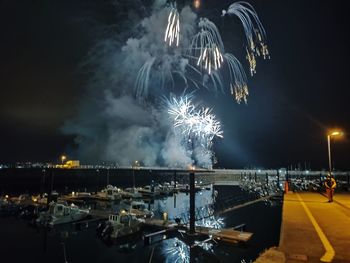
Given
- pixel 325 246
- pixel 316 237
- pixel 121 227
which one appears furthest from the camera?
pixel 121 227

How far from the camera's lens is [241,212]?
59375 millimetres

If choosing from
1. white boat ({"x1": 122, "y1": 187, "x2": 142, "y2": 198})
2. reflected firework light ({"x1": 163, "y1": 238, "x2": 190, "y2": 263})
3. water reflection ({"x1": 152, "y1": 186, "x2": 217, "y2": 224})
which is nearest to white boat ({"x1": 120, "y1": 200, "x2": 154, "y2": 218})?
water reflection ({"x1": 152, "y1": 186, "x2": 217, "y2": 224})

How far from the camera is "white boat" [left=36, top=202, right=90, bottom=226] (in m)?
42.7

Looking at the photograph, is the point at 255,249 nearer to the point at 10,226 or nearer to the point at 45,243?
the point at 45,243

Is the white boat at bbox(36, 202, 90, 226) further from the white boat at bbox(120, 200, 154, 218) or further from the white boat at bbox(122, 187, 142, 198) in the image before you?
the white boat at bbox(122, 187, 142, 198)

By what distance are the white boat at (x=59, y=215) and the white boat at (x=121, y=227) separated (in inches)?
345

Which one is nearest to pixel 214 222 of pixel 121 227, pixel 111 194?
pixel 121 227

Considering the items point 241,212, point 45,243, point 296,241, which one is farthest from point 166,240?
point 241,212

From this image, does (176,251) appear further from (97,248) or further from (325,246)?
(325,246)

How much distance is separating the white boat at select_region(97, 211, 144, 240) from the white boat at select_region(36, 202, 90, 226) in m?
8.77

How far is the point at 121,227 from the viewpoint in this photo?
35188mm

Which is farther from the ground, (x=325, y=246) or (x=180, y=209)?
(x=325, y=246)

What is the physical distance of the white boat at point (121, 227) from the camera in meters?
34.9

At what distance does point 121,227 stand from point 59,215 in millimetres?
13402
